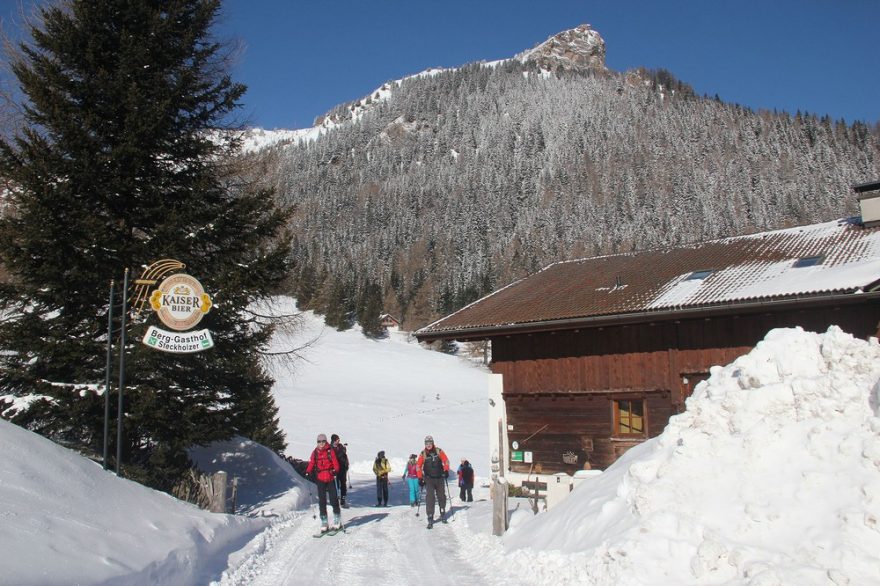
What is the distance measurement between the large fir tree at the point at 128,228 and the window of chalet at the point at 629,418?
9105 millimetres

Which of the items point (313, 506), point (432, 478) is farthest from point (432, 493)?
point (313, 506)

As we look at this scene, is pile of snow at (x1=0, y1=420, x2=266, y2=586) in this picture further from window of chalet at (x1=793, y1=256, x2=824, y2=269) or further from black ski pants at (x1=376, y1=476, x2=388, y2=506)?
window of chalet at (x1=793, y1=256, x2=824, y2=269)

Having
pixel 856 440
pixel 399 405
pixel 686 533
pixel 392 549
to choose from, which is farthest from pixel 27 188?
pixel 399 405

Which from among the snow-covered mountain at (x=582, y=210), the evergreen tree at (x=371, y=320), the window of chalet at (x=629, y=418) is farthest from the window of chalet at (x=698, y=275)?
the snow-covered mountain at (x=582, y=210)

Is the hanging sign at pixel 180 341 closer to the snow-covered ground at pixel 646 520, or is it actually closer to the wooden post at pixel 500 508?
the snow-covered ground at pixel 646 520

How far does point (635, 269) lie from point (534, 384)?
5.12m

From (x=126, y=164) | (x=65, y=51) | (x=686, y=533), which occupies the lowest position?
(x=686, y=533)

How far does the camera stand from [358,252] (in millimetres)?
163750

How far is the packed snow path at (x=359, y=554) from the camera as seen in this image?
8328mm

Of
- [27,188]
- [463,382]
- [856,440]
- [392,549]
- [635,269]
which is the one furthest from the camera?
[463,382]

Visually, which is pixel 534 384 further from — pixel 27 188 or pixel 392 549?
pixel 27 188

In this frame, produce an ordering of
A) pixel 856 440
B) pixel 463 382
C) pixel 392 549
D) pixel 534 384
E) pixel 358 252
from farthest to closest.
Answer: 1. pixel 358 252
2. pixel 463 382
3. pixel 534 384
4. pixel 392 549
5. pixel 856 440

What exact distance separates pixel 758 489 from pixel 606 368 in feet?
35.0

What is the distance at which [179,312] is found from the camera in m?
11.6
